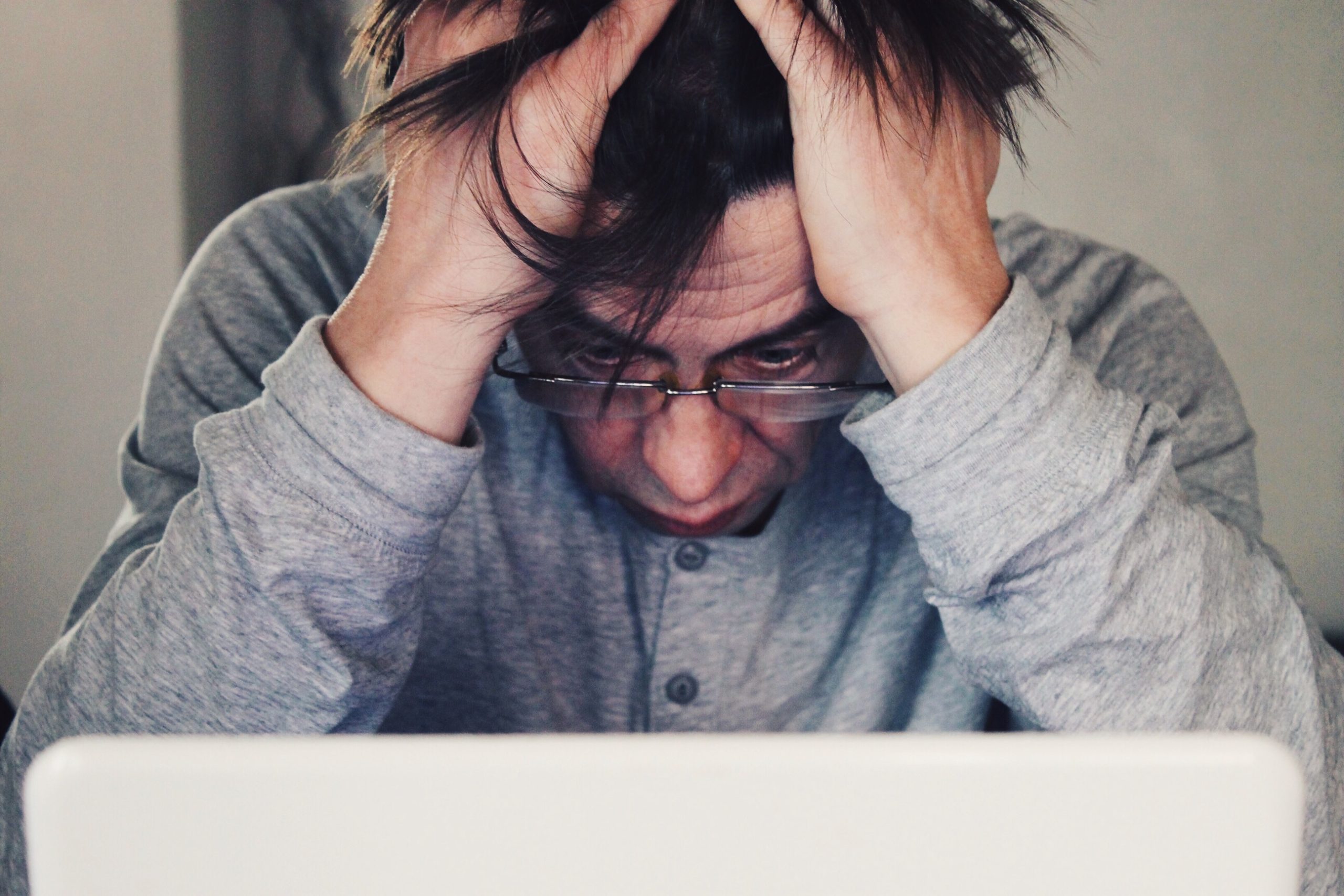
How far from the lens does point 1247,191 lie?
81.9 inches

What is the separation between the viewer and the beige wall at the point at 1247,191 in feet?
6.66

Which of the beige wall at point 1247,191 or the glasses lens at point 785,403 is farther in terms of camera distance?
the beige wall at point 1247,191

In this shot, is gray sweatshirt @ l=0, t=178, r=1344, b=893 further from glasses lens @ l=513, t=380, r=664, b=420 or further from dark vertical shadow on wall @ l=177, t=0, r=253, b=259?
dark vertical shadow on wall @ l=177, t=0, r=253, b=259

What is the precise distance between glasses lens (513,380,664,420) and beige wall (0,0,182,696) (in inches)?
49.5

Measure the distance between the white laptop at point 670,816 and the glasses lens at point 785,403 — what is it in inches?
22.4

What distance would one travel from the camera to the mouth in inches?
36.8

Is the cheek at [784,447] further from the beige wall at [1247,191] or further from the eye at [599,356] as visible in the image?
the beige wall at [1247,191]

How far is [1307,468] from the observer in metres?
2.17

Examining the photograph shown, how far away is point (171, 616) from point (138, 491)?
0.25m

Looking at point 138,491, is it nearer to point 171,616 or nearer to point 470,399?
point 171,616

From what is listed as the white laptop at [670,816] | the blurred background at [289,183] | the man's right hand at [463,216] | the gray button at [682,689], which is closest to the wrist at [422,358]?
the man's right hand at [463,216]

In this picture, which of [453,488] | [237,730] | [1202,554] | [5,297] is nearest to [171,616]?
[237,730]

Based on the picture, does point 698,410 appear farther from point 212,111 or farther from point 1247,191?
point 1247,191

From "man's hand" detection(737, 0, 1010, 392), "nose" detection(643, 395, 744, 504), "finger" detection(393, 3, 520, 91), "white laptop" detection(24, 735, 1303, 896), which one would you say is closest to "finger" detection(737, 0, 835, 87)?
"man's hand" detection(737, 0, 1010, 392)
